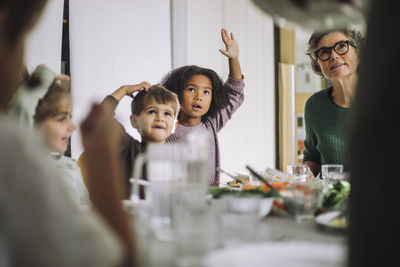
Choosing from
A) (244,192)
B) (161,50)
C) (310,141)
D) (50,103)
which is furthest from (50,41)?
(244,192)

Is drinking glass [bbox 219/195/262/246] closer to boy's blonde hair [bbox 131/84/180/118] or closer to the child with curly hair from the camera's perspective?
boy's blonde hair [bbox 131/84/180/118]

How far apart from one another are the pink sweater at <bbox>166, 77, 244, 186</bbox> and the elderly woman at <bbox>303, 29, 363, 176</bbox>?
1.75 ft

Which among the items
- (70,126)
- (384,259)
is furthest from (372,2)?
(70,126)

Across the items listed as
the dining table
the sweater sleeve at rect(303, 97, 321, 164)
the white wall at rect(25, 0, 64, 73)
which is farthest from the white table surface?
the white wall at rect(25, 0, 64, 73)

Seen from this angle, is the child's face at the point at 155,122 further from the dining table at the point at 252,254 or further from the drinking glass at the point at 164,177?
the dining table at the point at 252,254

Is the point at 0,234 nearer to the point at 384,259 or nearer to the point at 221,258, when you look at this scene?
the point at 221,258

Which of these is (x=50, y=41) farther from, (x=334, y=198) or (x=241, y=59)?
(x=241, y=59)

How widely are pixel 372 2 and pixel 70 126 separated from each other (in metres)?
1.11

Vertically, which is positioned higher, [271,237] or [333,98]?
[333,98]

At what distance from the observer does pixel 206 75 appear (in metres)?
2.66

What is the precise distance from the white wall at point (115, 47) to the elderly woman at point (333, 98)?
1.51 m

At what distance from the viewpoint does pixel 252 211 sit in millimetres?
762

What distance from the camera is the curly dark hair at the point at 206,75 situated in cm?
259

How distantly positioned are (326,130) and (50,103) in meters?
1.70
